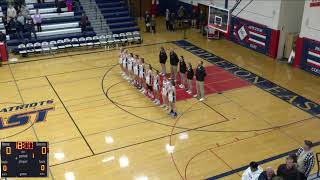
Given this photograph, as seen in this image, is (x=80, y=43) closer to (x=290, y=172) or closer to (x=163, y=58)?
(x=163, y=58)

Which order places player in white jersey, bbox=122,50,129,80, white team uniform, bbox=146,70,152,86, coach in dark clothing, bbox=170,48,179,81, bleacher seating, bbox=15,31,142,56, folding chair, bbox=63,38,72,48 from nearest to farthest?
1. white team uniform, bbox=146,70,152,86
2. coach in dark clothing, bbox=170,48,179,81
3. player in white jersey, bbox=122,50,129,80
4. bleacher seating, bbox=15,31,142,56
5. folding chair, bbox=63,38,72,48

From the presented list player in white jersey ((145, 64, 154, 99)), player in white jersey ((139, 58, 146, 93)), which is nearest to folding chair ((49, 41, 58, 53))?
player in white jersey ((139, 58, 146, 93))

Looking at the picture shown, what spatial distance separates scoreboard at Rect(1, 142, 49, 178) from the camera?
780 centimetres

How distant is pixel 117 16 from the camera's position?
27.8m

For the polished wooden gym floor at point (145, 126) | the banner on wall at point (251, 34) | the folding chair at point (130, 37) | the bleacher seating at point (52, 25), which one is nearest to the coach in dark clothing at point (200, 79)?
the polished wooden gym floor at point (145, 126)

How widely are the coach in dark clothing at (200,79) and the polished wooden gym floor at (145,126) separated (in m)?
0.38

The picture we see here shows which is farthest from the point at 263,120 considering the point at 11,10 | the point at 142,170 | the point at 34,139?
the point at 11,10

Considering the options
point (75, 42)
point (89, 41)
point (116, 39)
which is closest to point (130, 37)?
point (116, 39)

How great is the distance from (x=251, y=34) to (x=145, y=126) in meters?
12.5

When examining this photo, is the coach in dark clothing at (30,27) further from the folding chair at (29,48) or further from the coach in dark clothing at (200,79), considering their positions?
the coach in dark clothing at (200,79)

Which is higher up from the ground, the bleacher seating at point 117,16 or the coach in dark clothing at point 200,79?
the bleacher seating at point 117,16

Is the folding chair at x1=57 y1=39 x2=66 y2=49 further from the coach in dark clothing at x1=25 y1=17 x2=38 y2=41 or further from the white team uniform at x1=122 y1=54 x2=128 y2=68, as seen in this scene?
the white team uniform at x1=122 y1=54 x2=128 y2=68

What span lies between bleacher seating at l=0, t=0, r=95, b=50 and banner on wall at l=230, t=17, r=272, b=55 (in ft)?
32.0

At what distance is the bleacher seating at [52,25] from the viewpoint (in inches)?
932
